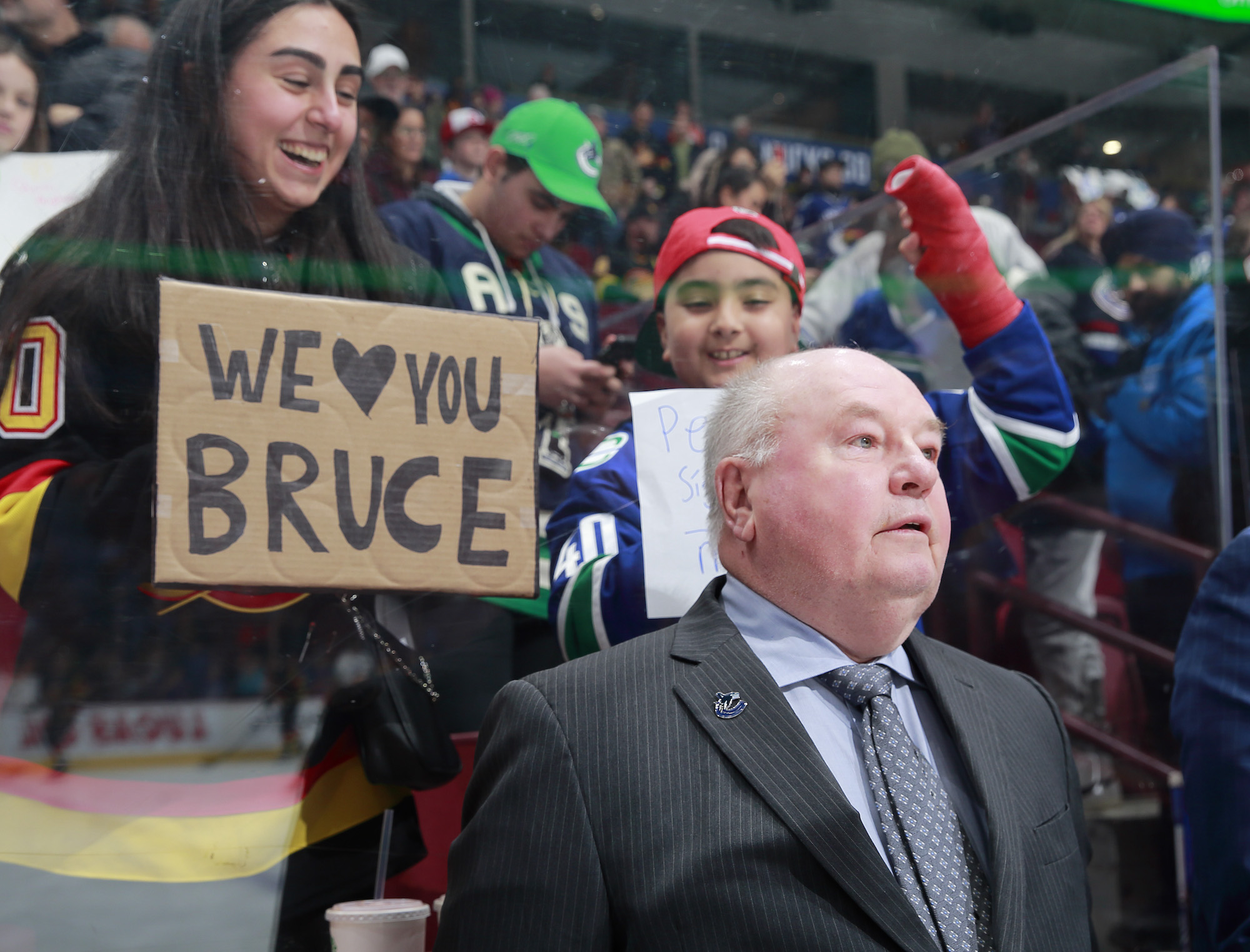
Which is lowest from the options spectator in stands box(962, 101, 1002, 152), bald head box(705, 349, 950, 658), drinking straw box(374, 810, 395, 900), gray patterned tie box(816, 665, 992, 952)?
drinking straw box(374, 810, 395, 900)

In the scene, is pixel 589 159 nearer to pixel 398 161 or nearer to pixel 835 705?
pixel 398 161

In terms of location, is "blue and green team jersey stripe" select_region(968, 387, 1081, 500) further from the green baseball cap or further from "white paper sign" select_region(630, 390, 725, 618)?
the green baseball cap

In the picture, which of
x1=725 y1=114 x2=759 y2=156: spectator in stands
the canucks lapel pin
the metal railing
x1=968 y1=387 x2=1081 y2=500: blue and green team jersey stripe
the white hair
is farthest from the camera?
the metal railing

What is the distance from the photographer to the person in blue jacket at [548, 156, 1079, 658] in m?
1.98

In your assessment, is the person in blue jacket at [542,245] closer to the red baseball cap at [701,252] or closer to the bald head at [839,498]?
the red baseball cap at [701,252]

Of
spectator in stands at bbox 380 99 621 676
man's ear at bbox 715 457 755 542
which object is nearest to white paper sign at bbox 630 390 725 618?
spectator in stands at bbox 380 99 621 676

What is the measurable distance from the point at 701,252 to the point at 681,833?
113 centimetres

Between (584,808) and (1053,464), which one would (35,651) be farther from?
(1053,464)

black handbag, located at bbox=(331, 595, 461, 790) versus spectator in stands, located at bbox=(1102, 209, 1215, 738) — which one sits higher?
spectator in stands, located at bbox=(1102, 209, 1215, 738)

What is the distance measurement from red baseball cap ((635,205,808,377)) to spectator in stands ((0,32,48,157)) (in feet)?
3.39

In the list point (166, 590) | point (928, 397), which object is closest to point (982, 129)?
point (928, 397)

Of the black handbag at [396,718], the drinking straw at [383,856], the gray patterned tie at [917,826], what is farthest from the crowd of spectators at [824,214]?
the gray patterned tie at [917,826]

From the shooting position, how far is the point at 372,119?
1.91 metres

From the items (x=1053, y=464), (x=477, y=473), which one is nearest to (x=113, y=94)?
(x=477, y=473)
